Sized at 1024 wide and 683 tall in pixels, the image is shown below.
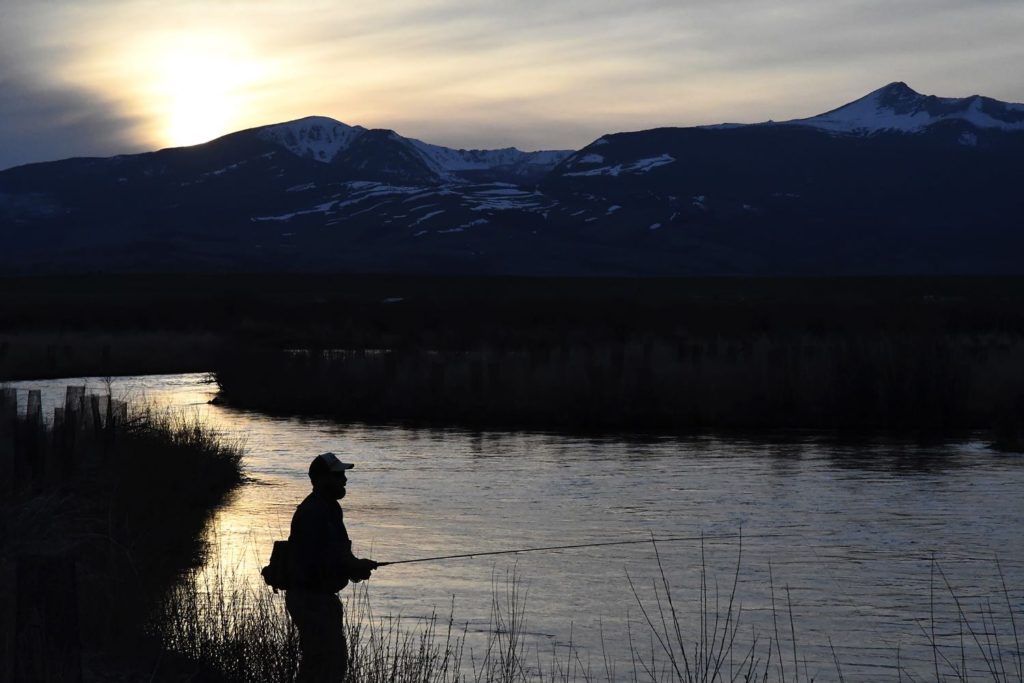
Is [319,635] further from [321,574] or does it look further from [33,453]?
[33,453]

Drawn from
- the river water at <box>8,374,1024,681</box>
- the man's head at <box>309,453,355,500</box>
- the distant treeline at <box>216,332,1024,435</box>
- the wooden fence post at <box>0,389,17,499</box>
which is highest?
the man's head at <box>309,453,355,500</box>

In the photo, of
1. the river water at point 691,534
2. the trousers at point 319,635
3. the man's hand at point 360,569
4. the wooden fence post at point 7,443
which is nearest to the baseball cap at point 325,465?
the man's hand at point 360,569

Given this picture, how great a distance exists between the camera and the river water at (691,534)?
42.1 ft

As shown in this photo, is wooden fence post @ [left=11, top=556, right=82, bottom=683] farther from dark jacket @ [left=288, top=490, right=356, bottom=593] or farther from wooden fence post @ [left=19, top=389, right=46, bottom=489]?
wooden fence post @ [left=19, top=389, right=46, bottom=489]

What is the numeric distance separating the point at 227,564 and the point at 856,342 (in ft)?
71.4

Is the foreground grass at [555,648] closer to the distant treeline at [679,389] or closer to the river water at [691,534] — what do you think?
the river water at [691,534]

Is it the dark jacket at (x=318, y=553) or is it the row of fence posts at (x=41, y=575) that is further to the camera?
the dark jacket at (x=318, y=553)

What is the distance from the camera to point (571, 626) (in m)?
13.0

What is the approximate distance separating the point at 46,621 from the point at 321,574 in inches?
80.1

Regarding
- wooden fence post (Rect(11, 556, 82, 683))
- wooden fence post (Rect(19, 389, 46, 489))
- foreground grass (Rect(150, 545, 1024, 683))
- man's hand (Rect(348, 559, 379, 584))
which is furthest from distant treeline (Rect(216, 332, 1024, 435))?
wooden fence post (Rect(11, 556, 82, 683))

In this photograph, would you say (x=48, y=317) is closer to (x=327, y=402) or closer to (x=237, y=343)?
(x=237, y=343)

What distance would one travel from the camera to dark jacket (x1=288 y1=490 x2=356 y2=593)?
8.47 m

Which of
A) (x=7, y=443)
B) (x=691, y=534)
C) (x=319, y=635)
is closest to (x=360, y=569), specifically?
(x=319, y=635)

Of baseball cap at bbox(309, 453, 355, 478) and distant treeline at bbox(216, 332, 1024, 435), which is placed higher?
baseball cap at bbox(309, 453, 355, 478)
